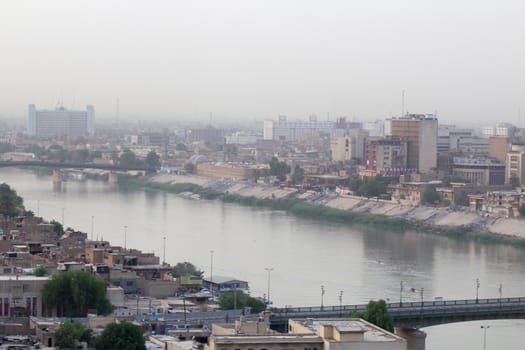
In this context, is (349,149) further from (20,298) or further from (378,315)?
(378,315)

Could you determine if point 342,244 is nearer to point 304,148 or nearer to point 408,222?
point 408,222

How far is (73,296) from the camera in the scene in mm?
6875

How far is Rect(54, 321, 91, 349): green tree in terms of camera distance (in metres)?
5.84

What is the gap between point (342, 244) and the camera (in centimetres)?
1259

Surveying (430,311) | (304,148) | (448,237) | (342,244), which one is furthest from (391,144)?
(430,311)

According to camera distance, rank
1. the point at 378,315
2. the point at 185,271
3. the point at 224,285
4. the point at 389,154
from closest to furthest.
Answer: the point at 378,315, the point at 224,285, the point at 185,271, the point at 389,154

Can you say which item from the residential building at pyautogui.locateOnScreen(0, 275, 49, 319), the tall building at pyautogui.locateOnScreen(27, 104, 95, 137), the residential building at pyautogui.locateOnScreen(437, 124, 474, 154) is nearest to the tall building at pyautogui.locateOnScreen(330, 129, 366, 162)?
the residential building at pyautogui.locateOnScreen(437, 124, 474, 154)

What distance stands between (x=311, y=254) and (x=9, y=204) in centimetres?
293

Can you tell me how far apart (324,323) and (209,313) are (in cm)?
187

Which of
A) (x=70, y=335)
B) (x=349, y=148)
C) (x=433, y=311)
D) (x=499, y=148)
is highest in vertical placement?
(x=499, y=148)

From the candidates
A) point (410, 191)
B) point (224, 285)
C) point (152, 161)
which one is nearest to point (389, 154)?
point (410, 191)

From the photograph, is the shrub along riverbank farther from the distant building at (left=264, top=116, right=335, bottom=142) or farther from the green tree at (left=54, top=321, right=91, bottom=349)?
the distant building at (left=264, top=116, right=335, bottom=142)

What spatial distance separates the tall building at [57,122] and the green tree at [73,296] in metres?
39.1

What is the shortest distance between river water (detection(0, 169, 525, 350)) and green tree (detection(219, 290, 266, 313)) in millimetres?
859
